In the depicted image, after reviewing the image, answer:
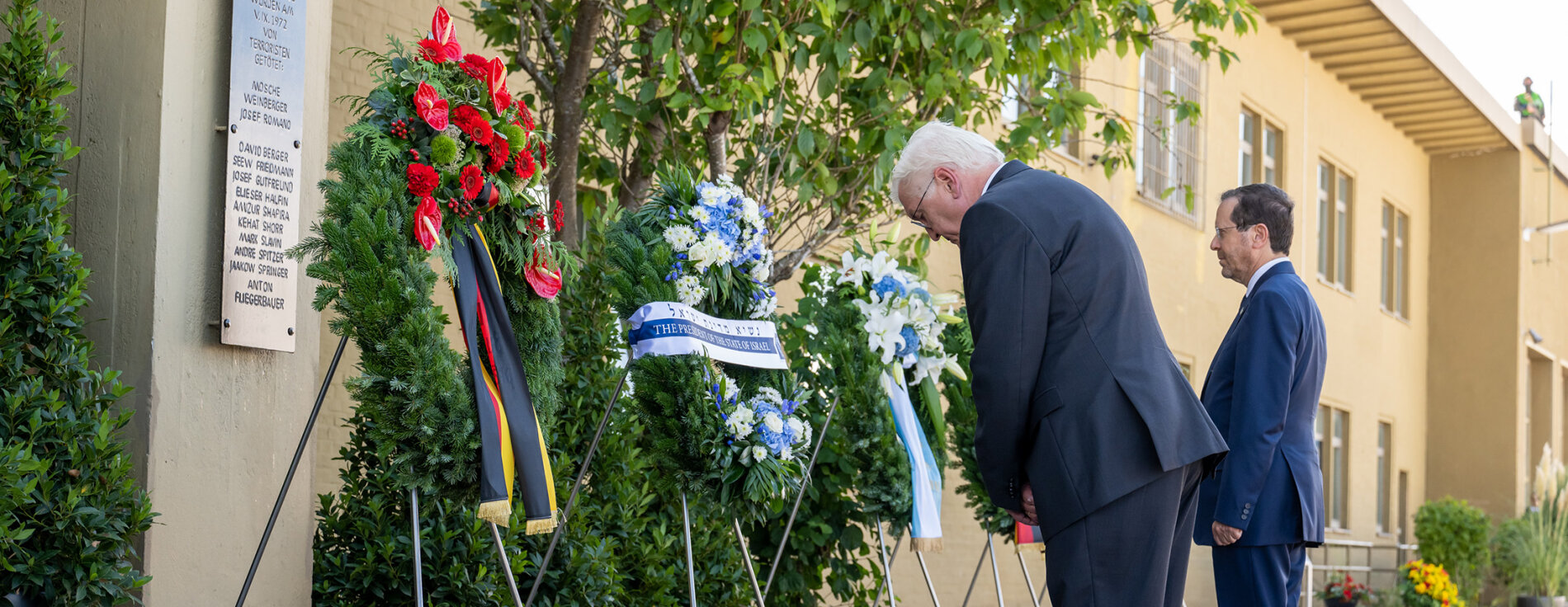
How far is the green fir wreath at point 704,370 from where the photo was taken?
189 inches

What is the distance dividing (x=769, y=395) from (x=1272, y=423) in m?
1.64

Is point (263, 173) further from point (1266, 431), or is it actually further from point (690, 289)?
point (1266, 431)

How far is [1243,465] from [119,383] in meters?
3.22

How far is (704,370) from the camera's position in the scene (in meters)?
4.82

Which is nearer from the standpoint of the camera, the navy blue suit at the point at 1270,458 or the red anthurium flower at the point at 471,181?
the red anthurium flower at the point at 471,181

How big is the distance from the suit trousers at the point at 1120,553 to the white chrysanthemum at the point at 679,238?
1.99 m

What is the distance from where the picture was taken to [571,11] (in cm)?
719

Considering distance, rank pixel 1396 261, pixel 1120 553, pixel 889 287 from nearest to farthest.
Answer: pixel 1120 553, pixel 889 287, pixel 1396 261

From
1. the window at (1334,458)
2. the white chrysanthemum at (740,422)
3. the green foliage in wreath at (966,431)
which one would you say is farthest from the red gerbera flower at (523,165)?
the window at (1334,458)

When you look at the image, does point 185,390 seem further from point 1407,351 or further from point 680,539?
point 1407,351

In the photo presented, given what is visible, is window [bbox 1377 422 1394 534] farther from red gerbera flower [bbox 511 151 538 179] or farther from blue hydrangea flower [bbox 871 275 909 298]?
red gerbera flower [bbox 511 151 538 179]

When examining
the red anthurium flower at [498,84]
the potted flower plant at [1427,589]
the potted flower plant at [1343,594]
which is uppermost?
the red anthurium flower at [498,84]

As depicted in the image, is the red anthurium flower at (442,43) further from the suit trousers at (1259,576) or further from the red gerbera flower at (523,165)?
the suit trousers at (1259,576)

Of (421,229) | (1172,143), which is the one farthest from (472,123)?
(1172,143)
